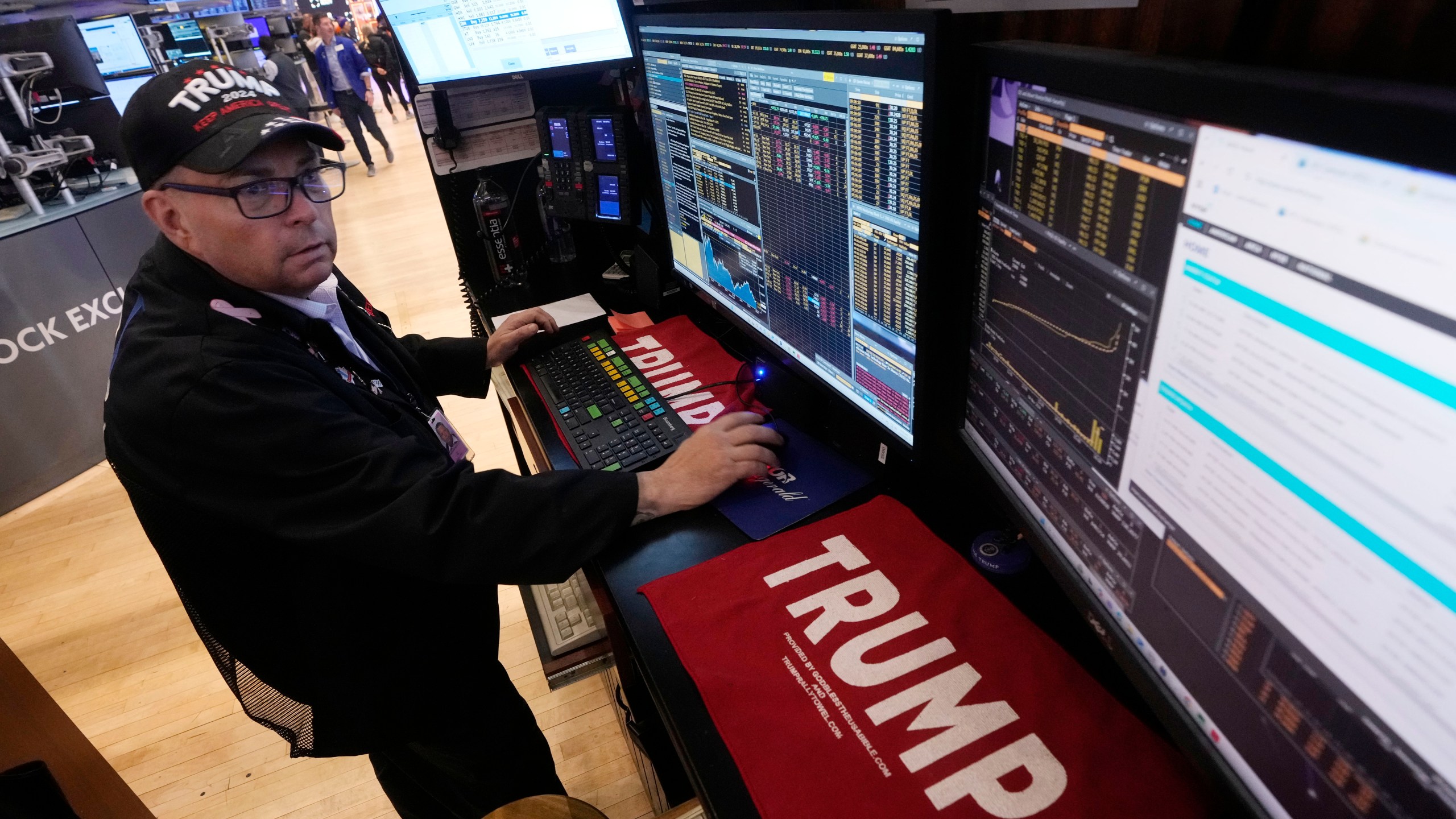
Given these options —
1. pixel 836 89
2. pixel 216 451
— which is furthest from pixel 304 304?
pixel 836 89

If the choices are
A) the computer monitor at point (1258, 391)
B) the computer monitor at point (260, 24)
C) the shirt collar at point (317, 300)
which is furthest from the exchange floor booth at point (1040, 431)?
the computer monitor at point (260, 24)

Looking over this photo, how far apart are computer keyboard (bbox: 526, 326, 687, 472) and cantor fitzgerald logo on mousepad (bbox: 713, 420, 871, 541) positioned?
0.53 feet

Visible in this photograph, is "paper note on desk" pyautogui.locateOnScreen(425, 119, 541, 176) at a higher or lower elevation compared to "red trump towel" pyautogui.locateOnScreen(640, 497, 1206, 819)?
higher

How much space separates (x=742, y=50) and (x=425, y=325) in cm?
333

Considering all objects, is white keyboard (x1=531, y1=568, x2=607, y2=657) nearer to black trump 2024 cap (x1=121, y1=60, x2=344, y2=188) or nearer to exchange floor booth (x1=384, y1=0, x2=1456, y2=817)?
exchange floor booth (x1=384, y1=0, x2=1456, y2=817)

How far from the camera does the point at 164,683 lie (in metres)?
2.07

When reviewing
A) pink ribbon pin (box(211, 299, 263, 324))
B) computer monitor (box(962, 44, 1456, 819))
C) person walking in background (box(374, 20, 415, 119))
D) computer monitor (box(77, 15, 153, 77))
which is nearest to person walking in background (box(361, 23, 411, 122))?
person walking in background (box(374, 20, 415, 119))

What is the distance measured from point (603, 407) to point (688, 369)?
0.65 feet

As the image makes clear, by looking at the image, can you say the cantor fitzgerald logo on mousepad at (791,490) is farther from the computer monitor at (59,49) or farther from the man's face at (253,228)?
the computer monitor at (59,49)

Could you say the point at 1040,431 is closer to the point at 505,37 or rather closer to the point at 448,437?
the point at 448,437

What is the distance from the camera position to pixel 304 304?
1.10m

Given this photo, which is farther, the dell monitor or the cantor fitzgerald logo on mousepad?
the dell monitor

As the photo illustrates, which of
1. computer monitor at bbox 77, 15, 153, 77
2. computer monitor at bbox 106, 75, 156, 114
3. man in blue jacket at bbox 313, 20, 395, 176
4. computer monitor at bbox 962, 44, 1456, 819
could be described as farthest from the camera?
man in blue jacket at bbox 313, 20, 395, 176

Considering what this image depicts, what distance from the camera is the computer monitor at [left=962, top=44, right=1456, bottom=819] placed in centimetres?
Result: 33
